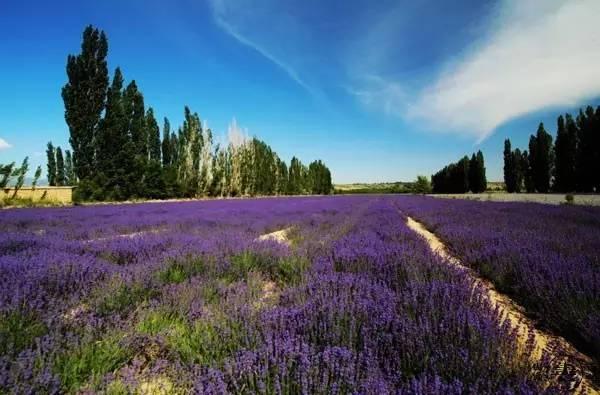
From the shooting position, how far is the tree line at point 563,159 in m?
32.8

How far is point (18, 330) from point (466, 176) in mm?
63104

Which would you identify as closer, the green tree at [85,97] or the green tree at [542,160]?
the green tree at [85,97]

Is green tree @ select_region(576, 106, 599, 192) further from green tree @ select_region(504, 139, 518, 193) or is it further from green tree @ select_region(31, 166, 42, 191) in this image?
green tree @ select_region(31, 166, 42, 191)

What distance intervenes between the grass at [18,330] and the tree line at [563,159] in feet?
134

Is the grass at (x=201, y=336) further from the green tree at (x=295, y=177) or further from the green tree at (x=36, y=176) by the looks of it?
the green tree at (x=295, y=177)

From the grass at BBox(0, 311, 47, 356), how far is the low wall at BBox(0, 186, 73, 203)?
73.4 ft

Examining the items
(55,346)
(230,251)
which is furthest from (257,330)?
(230,251)

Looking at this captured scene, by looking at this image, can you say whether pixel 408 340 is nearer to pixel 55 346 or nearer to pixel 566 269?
pixel 55 346

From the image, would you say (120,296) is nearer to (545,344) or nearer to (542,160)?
(545,344)

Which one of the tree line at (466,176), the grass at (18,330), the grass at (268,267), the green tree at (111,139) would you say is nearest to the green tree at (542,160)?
the tree line at (466,176)

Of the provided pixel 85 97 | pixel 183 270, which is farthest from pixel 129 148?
pixel 183 270

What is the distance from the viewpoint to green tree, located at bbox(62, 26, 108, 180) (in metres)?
25.8

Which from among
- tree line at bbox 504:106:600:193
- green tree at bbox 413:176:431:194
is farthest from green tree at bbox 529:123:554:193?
green tree at bbox 413:176:431:194

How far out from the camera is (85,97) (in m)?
26.4
